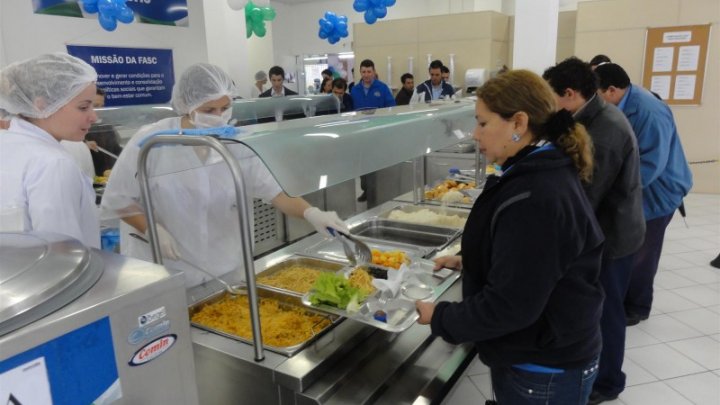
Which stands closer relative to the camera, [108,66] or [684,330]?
[684,330]

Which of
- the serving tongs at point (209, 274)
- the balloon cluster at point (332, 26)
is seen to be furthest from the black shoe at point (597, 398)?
the balloon cluster at point (332, 26)

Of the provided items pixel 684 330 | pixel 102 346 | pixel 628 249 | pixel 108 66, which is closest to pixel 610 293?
pixel 628 249

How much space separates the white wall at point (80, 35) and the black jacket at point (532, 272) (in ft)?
17.2

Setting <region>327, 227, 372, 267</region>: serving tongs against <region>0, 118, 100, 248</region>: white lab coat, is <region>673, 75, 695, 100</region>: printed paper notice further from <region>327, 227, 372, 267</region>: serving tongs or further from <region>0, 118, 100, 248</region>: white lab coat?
<region>0, 118, 100, 248</region>: white lab coat

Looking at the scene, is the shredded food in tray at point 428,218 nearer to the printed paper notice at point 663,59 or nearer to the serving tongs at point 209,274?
the serving tongs at point 209,274

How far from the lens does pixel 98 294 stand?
0.68 m

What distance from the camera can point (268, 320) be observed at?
5.03ft

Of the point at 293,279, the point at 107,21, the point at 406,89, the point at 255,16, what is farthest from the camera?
the point at 255,16

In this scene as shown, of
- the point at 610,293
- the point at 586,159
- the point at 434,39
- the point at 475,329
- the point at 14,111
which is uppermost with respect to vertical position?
the point at 434,39

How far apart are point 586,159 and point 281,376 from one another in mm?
937

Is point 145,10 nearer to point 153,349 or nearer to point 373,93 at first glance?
point 373,93

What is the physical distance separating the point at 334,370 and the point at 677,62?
6.01m

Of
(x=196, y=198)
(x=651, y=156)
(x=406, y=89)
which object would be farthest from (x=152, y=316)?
(x=406, y=89)

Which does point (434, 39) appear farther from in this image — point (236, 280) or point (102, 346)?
point (102, 346)
